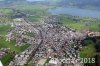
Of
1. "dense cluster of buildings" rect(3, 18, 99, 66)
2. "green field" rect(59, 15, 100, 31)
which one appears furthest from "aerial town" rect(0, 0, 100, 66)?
"green field" rect(59, 15, 100, 31)

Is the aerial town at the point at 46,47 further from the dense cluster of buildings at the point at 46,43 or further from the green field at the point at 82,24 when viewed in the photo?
the green field at the point at 82,24

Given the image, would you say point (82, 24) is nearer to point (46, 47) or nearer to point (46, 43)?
point (46, 43)

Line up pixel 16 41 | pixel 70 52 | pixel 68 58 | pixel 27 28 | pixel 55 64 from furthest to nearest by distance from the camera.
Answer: pixel 27 28, pixel 16 41, pixel 70 52, pixel 68 58, pixel 55 64

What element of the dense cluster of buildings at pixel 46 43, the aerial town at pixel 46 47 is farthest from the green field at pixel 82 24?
the dense cluster of buildings at pixel 46 43

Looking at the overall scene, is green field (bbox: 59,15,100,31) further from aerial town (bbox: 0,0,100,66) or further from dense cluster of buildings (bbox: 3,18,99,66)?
dense cluster of buildings (bbox: 3,18,99,66)

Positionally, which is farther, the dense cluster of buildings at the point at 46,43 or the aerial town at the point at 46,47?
the dense cluster of buildings at the point at 46,43

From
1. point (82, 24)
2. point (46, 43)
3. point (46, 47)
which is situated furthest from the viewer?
point (82, 24)

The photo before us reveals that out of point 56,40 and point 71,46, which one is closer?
point 71,46

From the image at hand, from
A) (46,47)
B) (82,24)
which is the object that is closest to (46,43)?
(46,47)

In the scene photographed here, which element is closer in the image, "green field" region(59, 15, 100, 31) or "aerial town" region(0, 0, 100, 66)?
"aerial town" region(0, 0, 100, 66)

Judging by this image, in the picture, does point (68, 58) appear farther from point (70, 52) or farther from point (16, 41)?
point (16, 41)

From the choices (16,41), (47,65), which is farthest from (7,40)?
(47,65)
